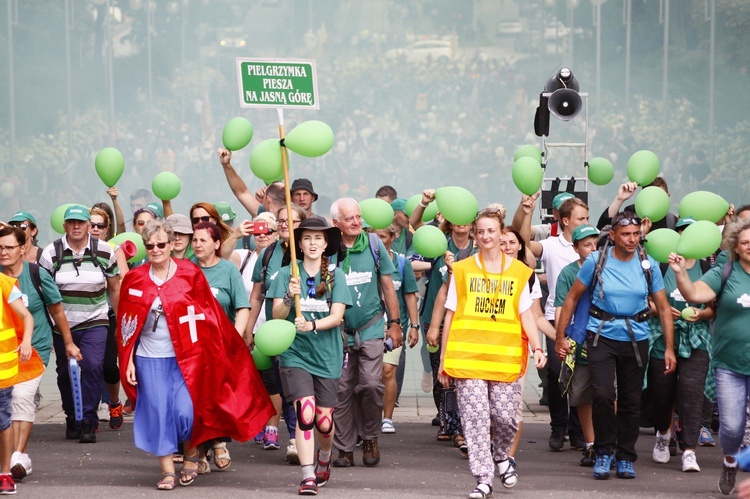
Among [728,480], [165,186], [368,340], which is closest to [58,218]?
[165,186]

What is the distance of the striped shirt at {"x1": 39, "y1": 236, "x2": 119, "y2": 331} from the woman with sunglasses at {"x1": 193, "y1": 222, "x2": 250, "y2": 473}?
5.16 feet

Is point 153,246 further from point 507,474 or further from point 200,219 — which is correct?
point 507,474

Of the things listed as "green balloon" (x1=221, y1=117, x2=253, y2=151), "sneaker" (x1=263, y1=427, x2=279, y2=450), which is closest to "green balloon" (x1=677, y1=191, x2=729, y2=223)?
"green balloon" (x1=221, y1=117, x2=253, y2=151)

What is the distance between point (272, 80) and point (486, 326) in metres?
2.24

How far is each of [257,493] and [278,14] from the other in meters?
17.8

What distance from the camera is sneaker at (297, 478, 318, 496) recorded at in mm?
7148

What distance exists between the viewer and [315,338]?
751 centimetres

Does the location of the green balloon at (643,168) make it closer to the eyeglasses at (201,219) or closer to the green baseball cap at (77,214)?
the eyeglasses at (201,219)

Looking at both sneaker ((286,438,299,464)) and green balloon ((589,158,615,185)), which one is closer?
sneaker ((286,438,299,464))

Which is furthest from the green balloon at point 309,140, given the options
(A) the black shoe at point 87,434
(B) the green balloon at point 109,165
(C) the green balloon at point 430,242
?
(B) the green balloon at point 109,165

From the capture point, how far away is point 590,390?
8.53 m

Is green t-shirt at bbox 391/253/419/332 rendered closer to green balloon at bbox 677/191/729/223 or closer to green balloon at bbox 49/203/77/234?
green balloon at bbox 677/191/729/223

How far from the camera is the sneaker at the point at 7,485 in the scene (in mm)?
7306

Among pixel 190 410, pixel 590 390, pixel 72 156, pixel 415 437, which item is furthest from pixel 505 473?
pixel 72 156
